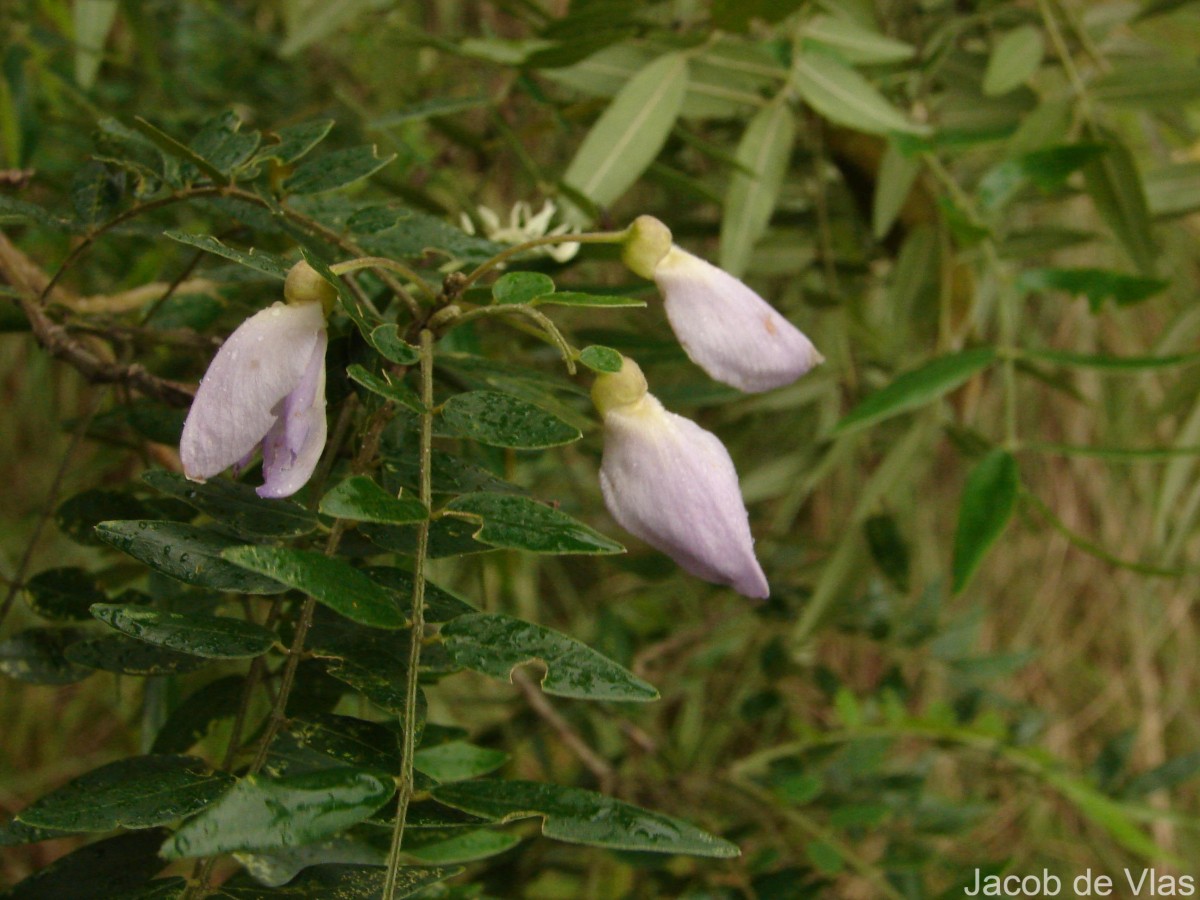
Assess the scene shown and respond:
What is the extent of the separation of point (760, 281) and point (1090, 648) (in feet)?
3.26

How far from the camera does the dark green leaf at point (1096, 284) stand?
56cm

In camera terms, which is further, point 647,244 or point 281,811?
point 647,244

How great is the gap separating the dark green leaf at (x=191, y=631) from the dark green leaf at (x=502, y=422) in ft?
0.28

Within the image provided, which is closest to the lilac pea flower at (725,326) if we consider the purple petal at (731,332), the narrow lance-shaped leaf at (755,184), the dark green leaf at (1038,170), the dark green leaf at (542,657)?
the purple petal at (731,332)

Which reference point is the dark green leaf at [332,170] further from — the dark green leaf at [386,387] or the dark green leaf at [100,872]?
the dark green leaf at [100,872]

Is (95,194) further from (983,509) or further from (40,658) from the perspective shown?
(983,509)

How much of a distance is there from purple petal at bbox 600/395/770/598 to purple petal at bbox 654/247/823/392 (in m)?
0.03

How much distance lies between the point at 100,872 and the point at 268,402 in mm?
154

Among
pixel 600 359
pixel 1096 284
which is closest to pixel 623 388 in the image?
pixel 600 359

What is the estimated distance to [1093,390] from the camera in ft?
4.87

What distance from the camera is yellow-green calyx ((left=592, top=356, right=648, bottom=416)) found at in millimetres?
355

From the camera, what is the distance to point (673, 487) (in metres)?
A: 0.34

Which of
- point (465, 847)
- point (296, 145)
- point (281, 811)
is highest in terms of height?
point (296, 145)

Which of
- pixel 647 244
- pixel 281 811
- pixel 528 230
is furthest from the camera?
pixel 528 230
